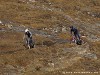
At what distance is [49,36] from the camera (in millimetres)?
61844

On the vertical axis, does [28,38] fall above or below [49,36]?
above

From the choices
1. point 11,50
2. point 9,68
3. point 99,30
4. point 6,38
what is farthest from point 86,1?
point 9,68

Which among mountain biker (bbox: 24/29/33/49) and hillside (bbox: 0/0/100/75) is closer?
hillside (bbox: 0/0/100/75)

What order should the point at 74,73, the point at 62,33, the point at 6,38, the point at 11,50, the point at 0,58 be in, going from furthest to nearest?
the point at 62,33 < the point at 6,38 < the point at 11,50 < the point at 0,58 < the point at 74,73

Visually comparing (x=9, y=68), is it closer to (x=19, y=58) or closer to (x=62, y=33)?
(x=19, y=58)

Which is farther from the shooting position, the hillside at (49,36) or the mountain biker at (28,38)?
the mountain biker at (28,38)

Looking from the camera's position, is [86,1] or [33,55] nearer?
[33,55]

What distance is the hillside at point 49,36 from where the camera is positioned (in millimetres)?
44750

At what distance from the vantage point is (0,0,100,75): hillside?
4475cm

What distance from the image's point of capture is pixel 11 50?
163 feet

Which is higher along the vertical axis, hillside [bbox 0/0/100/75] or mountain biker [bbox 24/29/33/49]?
mountain biker [bbox 24/29/33/49]

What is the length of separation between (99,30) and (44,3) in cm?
2063

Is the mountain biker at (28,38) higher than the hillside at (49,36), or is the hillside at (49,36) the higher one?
the mountain biker at (28,38)

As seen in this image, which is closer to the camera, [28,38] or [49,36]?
[28,38]
